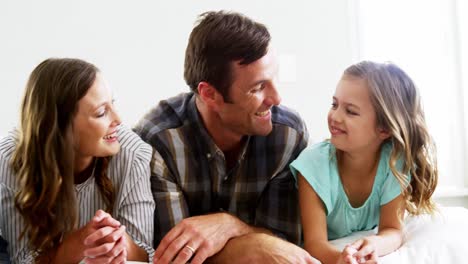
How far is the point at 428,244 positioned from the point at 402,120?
1.09ft

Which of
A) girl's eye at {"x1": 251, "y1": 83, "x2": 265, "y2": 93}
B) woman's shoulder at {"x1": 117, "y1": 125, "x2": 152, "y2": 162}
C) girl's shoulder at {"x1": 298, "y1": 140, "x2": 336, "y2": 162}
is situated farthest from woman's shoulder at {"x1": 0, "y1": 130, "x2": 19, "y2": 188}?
girl's shoulder at {"x1": 298, "y1": 140, "x2": 336, "y2": 162}

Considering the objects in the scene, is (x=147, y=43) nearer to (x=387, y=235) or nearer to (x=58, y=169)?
(x=58, y=169)

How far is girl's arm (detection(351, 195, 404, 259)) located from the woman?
1.77ft

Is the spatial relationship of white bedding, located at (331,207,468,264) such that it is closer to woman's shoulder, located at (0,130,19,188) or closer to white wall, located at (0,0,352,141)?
woman's shoulder, located at (0,130,19,188)

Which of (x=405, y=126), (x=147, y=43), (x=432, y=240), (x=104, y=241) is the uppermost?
(x=147, y=43)

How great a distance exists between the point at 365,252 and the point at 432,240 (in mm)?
210

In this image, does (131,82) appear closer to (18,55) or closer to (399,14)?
(18,55)

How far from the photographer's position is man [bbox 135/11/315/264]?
1534 millimetres

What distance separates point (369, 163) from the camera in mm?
1561

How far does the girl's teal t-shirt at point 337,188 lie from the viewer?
1.49 metres

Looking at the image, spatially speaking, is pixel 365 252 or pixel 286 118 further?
pixel 286 118

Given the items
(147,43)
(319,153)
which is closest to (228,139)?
(319,153)

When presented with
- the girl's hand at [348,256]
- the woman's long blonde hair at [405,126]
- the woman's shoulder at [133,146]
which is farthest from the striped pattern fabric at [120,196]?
the woman's long blonde hair at [405,126]

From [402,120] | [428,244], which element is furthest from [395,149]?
[428,244]
